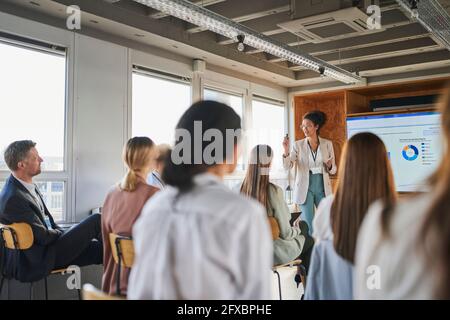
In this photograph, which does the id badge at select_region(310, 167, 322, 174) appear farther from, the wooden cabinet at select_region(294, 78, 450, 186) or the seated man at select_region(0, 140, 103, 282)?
the seated man at select_region(0, 140, 103, 282)

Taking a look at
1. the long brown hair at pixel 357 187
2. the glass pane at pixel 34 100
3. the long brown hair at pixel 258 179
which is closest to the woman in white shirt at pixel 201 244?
the long brown hair at pixel 357 187

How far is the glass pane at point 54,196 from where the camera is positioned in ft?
13.2

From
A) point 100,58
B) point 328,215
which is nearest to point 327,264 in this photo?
point 328,215

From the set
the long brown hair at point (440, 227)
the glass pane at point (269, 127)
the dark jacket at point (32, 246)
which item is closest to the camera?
the long brown hair at point (440, 227)

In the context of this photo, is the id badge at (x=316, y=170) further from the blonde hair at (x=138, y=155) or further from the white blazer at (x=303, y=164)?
the blonde hair at (x=138, y=155)

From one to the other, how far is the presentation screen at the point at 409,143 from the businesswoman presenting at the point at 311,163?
65 cm

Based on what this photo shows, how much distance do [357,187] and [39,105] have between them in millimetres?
3399

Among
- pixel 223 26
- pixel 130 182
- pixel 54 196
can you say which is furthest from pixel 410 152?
pixel 54 196

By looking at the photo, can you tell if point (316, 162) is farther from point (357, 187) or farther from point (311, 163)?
point (357, 187)

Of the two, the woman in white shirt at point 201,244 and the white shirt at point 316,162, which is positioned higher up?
the white shirt at point 316,162

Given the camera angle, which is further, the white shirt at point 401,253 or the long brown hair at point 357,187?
the long brown hair at point 357,187

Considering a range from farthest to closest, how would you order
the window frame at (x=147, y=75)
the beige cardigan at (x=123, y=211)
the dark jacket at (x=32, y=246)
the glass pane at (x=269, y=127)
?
the glass pane at (x=269, y=127)
the window frame at (x=147, y=75)
the dark jacket at (x=32, y=246)
the beige cardigan at (x=123, y=211)

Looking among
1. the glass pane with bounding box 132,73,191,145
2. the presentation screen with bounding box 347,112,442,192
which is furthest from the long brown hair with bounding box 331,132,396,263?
the glass pane with bounding box 132,73,191,145

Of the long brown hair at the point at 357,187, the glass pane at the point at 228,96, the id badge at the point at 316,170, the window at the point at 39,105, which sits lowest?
the long brown hair at the point at 357,187
